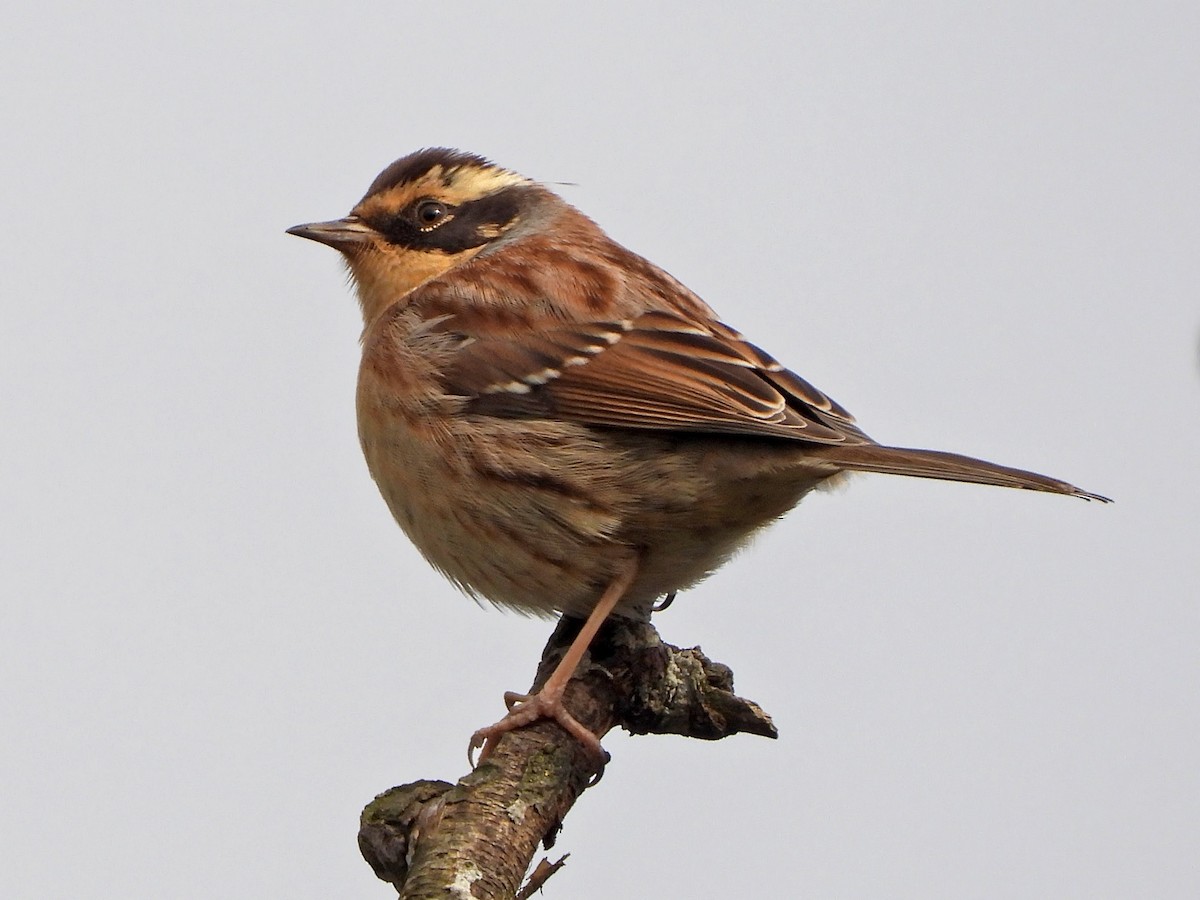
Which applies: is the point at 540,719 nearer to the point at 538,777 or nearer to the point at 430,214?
the point at 538,777

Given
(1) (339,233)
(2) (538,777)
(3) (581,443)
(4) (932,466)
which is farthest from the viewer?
(1) (339,233)

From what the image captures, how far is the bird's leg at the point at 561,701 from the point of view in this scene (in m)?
5.66

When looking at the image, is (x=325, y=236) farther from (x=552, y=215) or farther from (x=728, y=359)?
(x=728, y=359)

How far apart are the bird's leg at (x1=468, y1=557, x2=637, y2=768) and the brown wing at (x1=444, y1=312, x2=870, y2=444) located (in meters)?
0.66

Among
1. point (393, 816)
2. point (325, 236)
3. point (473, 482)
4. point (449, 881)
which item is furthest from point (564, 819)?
point (325, 236)

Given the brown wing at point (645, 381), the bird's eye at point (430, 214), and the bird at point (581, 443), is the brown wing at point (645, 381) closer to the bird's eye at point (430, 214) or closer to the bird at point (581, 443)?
the bird at point (581, 443)

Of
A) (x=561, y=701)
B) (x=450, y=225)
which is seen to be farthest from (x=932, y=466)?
(x=450, y=225)

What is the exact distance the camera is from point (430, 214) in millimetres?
7500

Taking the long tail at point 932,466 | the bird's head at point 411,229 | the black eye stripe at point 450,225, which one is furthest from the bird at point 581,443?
the black eye stripe at point 450,225

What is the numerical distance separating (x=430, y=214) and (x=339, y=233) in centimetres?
46

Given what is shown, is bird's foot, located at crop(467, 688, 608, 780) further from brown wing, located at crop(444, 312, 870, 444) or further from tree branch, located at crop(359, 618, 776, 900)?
brown wing, located at crop(444, 312, 870, 444)

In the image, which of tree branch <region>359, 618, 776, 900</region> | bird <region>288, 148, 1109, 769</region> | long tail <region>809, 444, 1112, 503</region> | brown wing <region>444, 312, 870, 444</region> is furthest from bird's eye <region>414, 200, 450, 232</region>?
long tail <region>809, 444, 1112, 503</region>

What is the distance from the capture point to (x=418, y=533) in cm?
651

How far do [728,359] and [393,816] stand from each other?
2.55 meters
